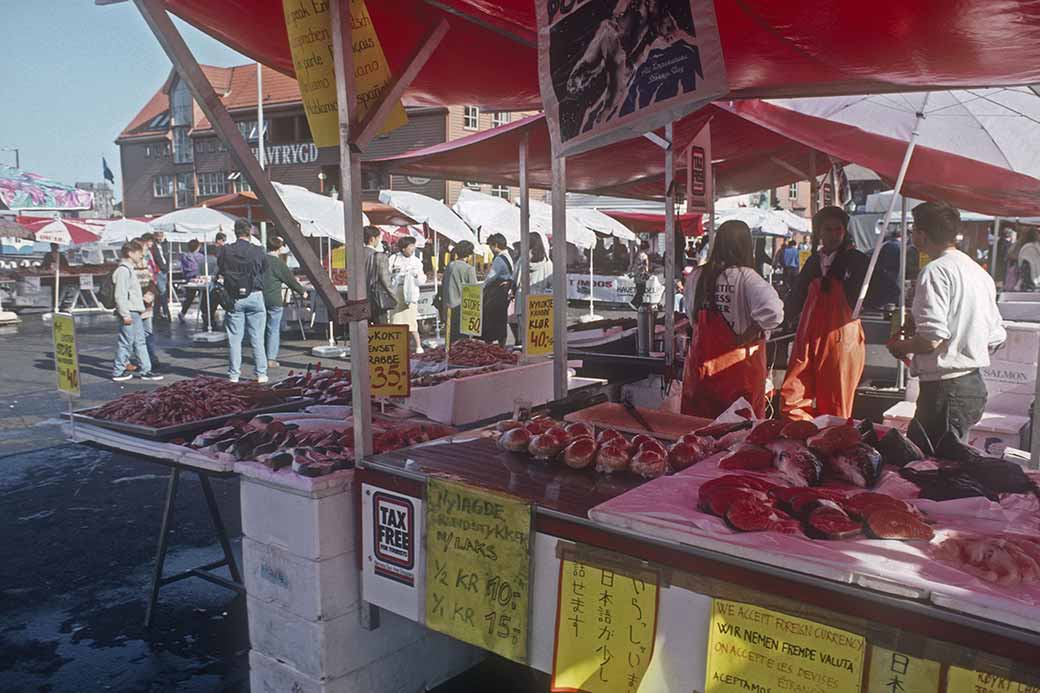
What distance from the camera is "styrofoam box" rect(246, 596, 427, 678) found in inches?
117

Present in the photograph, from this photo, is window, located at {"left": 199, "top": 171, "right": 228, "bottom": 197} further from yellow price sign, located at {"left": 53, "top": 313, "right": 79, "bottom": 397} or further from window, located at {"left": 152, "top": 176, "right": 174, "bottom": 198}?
yellow price sign, located at {"left": 53, "top": 313, "right": 79, "bottom": 397}

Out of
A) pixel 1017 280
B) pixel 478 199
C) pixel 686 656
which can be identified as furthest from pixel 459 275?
pixel 1017 280

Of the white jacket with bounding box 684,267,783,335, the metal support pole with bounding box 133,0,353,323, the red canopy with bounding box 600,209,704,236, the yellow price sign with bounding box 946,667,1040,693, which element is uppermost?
the red canopy with bounding box 600,209,704,236

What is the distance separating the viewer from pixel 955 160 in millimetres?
6637

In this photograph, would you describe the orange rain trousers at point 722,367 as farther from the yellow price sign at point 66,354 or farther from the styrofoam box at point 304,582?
the yellow price sign at point 66,354

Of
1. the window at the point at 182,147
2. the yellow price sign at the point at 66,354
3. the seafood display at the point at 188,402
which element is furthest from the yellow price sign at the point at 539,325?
the window at the point at 182,147

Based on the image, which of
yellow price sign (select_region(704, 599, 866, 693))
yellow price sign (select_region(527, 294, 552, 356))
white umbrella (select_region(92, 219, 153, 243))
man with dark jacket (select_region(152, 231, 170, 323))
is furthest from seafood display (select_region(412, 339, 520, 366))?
white umbrella (select_region(92, 219, 153, 243))

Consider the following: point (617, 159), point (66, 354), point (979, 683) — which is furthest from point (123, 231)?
point (979, 683)

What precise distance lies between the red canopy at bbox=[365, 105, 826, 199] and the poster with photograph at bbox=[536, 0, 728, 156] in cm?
209

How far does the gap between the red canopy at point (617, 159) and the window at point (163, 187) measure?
45.4 meters

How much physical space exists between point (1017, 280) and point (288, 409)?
657 inches

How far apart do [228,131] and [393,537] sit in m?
1.62

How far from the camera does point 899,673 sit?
179 centimetres

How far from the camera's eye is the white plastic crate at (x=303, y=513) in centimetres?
294
